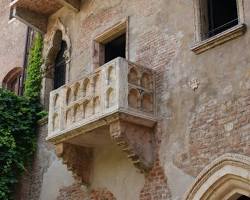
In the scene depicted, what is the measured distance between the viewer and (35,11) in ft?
45.8

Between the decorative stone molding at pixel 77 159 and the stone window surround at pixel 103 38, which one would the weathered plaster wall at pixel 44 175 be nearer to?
the decorative stone molding at pixel 77 159

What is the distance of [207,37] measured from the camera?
30.9 feet

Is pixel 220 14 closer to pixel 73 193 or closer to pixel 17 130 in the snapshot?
pixel 73 193

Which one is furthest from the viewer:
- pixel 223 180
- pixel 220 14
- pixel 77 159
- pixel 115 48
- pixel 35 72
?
pixel 35 72

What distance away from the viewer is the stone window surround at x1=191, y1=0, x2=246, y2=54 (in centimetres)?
858

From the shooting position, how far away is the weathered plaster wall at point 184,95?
27.3ft

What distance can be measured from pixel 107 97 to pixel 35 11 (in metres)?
5.52

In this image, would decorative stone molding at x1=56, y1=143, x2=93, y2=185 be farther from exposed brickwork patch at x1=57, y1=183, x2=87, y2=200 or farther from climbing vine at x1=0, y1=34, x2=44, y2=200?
climbing vine at x1=0, y1=34, x2=44, y2=200

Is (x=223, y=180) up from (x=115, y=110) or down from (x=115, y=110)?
down

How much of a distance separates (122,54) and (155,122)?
115 inches

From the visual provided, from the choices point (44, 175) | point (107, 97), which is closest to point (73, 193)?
point (44, 175)

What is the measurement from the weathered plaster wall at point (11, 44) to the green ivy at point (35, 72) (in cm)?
115

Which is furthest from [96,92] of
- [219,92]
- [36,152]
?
[36,152]

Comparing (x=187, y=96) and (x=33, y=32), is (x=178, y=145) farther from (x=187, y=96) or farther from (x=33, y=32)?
(x=33, y=32)
